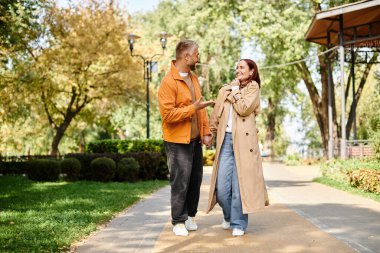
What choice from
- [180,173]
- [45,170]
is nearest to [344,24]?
[45,170]

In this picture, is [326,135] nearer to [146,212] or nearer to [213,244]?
[146,212]

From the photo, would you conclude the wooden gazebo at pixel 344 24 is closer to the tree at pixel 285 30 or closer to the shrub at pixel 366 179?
the tree at pixel 285 30

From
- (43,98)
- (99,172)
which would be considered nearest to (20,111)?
(43,98)

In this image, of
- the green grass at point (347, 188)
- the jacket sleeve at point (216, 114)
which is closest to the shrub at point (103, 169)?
the green grass at point (347, 188)

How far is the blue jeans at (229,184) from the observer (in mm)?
6430

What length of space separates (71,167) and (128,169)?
6.60 feet

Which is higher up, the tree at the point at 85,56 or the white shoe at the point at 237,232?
the tree at the point at 85,56

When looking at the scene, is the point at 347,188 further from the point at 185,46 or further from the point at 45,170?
the point at 45,170

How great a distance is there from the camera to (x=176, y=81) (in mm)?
6551

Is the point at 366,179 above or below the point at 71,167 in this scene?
below

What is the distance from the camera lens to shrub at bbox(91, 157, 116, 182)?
17.2m

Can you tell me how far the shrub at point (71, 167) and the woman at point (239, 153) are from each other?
11896 millimetres

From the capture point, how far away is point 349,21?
768 inches

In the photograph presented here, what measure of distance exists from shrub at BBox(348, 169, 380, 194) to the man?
22.1ft
